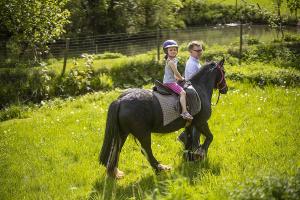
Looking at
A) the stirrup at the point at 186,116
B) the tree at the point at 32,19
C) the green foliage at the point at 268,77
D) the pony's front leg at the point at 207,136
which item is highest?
the tree at the point at 32,19

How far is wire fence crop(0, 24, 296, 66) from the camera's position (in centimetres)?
2316

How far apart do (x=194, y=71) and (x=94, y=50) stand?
600 inches

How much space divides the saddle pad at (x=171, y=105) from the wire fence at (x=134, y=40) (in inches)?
524

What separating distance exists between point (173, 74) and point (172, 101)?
0.61 metres

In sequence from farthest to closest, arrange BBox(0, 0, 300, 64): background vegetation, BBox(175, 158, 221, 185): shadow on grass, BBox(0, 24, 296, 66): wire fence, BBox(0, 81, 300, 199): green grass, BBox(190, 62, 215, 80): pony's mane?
BBox(0, 24, 296, 66): wire fence < BBox(0, 0, 300, 64): background vegetation < BBox(190, 62, 215, 80): pony's mane < BBox(175, 158, 221, 185): shadow on grass < BBox(0, 81, 300, 199): green grass

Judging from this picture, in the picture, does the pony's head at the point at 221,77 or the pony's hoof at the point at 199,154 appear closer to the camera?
the pony's hoof at the point at 199,154

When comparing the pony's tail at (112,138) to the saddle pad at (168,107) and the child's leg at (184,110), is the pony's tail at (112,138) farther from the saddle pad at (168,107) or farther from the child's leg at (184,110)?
the child's leg at (184,110)

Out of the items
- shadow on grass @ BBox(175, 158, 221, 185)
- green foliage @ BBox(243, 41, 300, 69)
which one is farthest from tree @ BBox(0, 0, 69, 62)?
shadow on grass @ BBox(175, 158, 221, 185)

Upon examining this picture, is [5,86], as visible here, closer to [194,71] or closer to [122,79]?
[122,79]

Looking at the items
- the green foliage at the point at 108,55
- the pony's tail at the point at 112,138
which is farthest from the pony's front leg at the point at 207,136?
the green foliage at the point at 108,55

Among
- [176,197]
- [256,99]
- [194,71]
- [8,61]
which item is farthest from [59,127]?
[8,61]

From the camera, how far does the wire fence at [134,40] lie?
23156mm

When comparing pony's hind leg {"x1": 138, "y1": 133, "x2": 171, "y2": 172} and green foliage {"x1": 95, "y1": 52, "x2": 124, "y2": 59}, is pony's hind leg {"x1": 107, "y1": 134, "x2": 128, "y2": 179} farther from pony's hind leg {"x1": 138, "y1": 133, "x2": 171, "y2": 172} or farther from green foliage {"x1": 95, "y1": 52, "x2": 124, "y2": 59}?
green foliage {"x1": 95, "y1": 52, "x2": 124, "y2": 59}

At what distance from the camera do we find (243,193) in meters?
5.45
